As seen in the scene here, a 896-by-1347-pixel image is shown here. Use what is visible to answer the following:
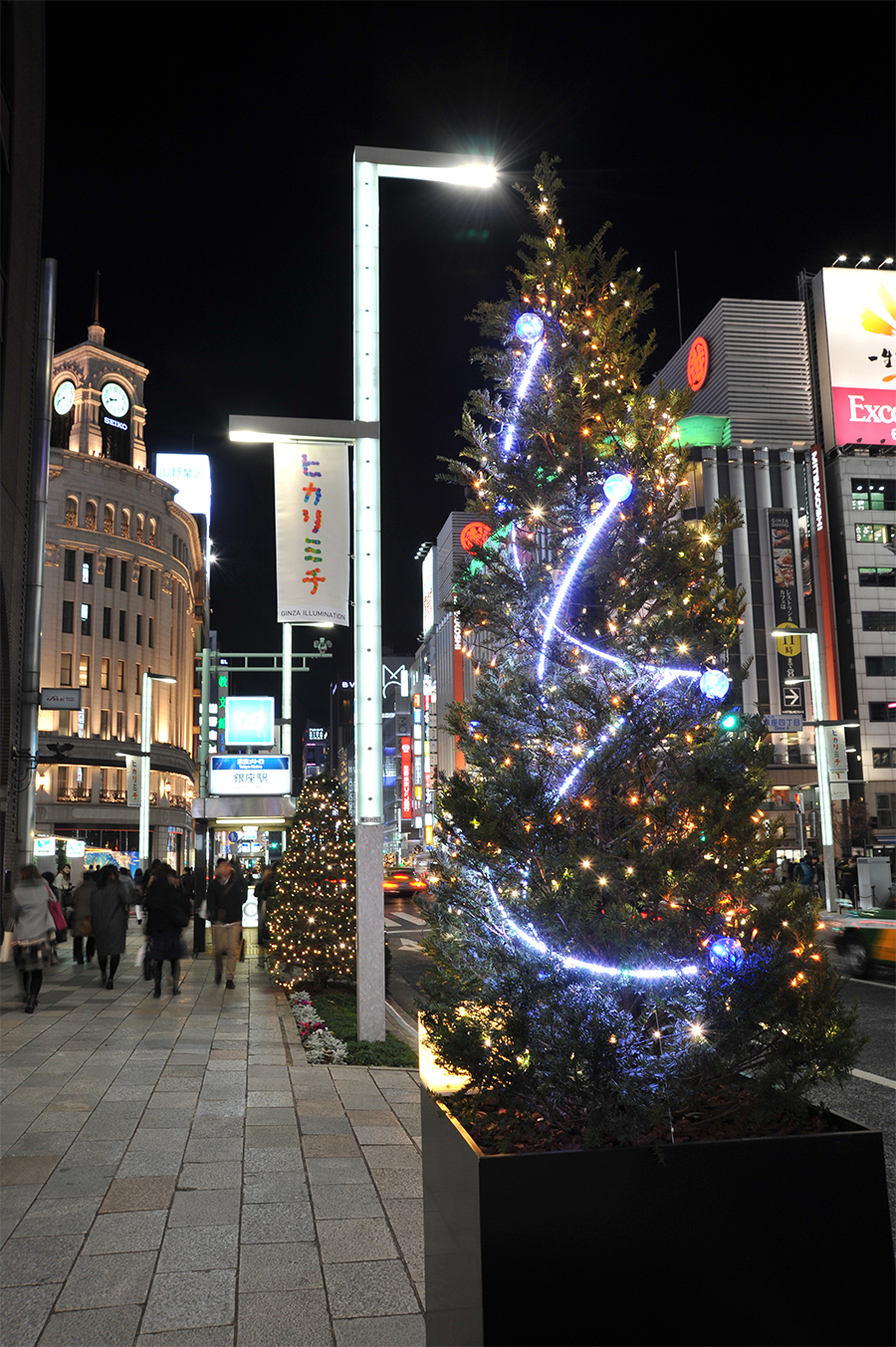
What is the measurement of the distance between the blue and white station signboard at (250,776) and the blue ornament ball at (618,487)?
24.3 m

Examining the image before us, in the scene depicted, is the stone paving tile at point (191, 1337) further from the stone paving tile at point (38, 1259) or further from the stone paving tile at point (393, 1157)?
the stone paving tile at point (393, 1157)

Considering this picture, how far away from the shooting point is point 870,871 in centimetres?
2366

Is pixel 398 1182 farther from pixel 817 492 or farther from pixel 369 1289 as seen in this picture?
pixel 817 492

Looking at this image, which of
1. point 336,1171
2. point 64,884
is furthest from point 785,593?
point 336,1171

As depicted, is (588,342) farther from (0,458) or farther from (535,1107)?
(0,458)

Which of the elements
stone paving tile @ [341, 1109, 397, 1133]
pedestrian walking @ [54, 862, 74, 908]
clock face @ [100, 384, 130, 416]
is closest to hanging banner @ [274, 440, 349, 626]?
stone paving tile @ [341, 1109, 397, 1133]

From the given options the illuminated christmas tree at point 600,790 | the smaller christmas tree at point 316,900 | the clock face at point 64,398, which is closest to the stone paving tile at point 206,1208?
the illuminated christmas tree at point 600,790

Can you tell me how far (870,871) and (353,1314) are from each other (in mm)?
22057

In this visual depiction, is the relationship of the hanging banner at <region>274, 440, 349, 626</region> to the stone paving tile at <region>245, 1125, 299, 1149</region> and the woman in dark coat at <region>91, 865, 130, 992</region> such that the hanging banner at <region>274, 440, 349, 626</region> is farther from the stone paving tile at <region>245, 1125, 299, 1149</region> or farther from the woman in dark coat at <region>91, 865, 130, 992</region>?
the woman in dark coat at <region>91, 865, 130, 992</region>

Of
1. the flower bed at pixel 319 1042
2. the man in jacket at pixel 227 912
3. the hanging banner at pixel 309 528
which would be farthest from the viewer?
the man in jacket at pixel 227 912

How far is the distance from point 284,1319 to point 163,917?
11285mm

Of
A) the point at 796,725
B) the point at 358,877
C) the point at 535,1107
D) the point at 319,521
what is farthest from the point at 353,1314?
the point at 796,725

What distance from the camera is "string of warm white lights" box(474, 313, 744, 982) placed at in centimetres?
361

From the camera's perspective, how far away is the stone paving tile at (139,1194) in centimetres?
559
